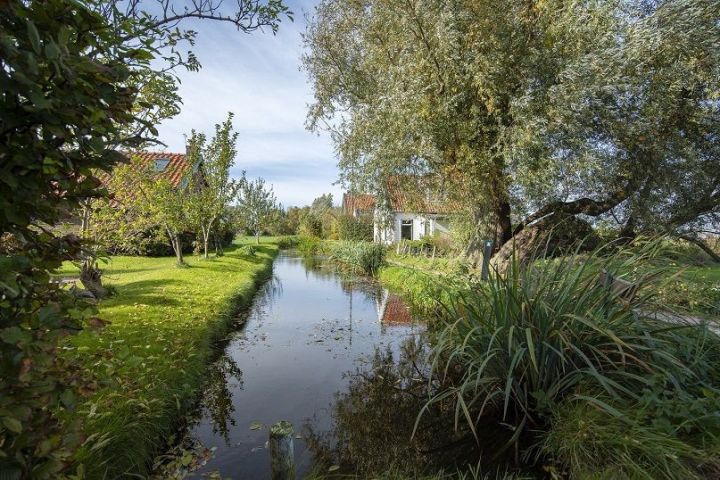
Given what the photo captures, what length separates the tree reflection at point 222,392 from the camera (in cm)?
496

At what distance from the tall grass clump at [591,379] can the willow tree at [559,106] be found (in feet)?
16.6

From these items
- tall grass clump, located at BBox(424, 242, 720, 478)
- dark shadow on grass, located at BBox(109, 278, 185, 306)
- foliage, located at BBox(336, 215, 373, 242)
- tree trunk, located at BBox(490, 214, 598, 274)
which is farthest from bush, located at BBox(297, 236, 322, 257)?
Result: tall grass clump, located at BBox(424, 242, 720, 478)

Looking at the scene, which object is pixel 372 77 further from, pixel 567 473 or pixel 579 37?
pixel 567 473

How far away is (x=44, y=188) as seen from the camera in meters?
1.51

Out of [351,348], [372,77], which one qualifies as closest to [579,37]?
[372,77]

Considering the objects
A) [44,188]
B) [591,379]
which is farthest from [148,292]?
[591,379]

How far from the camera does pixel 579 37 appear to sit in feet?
29.0

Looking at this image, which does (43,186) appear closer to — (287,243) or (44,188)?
(44,188)

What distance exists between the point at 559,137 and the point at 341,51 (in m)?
8.47

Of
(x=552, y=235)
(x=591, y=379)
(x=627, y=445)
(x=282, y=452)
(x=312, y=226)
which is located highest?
(x=312, y=226)

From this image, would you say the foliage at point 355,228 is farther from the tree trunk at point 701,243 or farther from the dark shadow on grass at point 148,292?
the tree trunk at point 701,243

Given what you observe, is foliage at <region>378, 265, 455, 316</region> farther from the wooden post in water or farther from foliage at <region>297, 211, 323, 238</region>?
foliage at <region>297, 211, 323, 238</region>

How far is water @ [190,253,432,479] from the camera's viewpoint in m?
4.40

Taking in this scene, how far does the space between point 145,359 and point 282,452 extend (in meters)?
3.00
